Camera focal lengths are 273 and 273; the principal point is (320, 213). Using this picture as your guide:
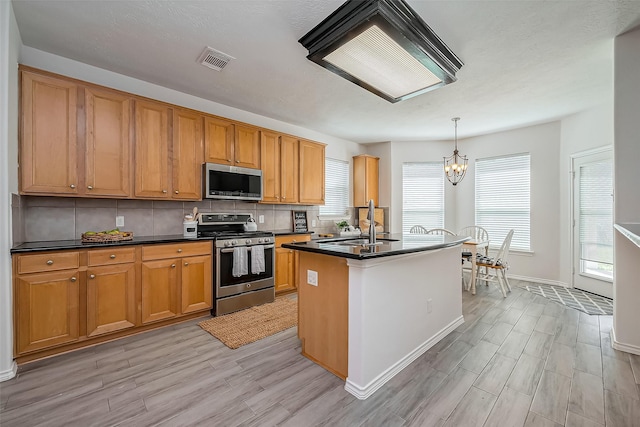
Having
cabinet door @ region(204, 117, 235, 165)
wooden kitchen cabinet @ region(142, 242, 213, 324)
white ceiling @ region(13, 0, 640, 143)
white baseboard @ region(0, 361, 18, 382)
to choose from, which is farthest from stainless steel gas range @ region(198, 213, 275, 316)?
white ceiling @ region(13, 0, 640, 143)

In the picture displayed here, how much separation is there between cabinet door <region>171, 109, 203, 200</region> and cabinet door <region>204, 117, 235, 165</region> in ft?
0.28

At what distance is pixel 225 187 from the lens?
3623mm

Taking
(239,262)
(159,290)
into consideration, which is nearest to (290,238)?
(239,262)

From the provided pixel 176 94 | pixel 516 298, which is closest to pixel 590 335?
pixel 516 298

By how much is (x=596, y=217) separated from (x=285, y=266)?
4.72 meters

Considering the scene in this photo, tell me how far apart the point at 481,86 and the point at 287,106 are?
251 cm

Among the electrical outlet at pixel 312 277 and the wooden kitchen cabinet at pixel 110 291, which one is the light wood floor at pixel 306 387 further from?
the electrical outlet at pixel 312 277

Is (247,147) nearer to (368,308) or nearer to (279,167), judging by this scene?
(279,167)

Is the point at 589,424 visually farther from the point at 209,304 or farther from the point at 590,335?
the point at 209,304

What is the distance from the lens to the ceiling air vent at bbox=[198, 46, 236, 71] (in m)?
2.60

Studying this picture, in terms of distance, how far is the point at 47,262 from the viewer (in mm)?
2242

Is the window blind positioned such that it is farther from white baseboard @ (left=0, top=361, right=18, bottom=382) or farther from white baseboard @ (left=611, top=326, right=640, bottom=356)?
white baseboard @ (left=0, top=361, right=18, bottom=382)

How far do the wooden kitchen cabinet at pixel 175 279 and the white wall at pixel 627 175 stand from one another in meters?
4.11

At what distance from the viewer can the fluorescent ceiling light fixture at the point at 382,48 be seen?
182 cm
